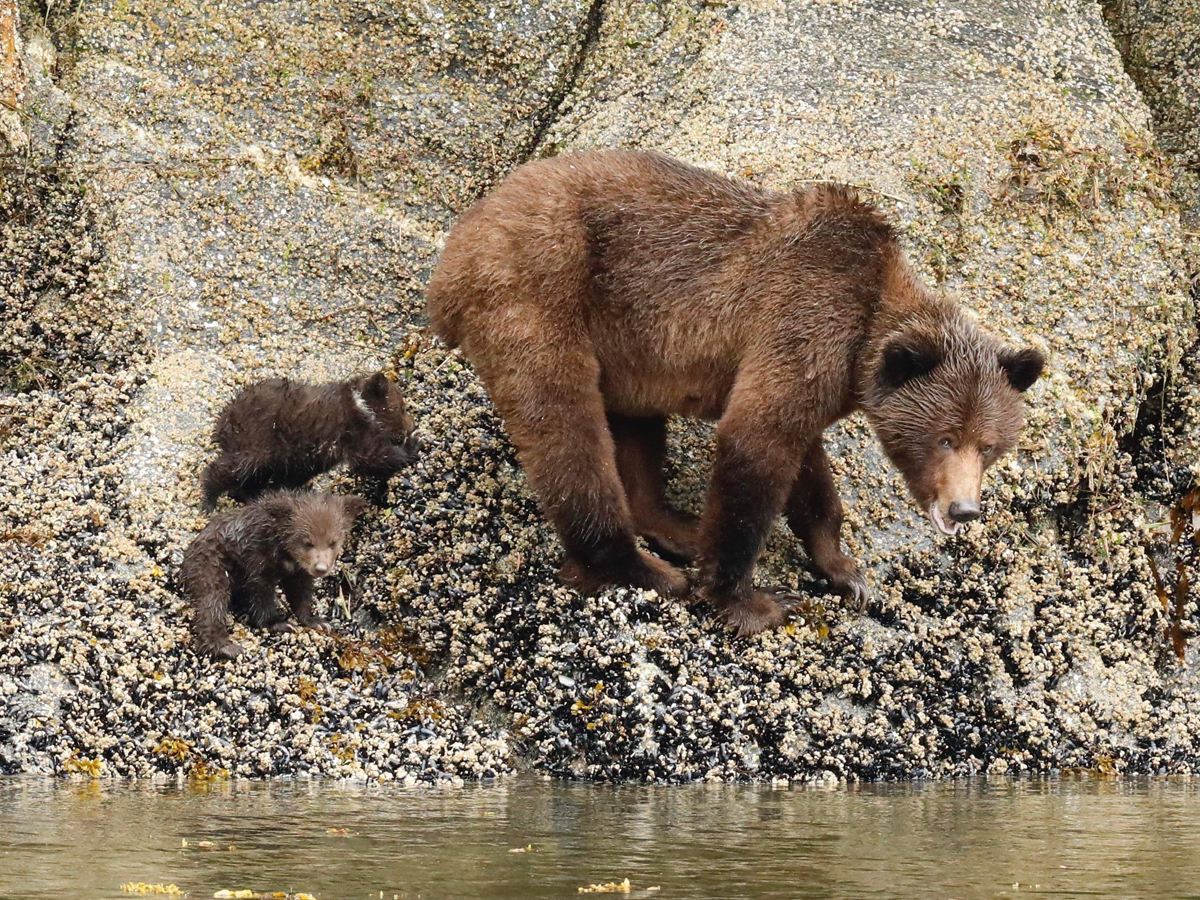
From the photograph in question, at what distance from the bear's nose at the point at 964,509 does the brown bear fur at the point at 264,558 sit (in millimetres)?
2933

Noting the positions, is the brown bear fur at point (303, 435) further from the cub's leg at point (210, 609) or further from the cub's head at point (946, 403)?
the cub's head at point (946, 403)

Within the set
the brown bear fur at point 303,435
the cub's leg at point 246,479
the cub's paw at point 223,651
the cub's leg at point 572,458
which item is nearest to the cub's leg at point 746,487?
the cub's leg at point 572,458

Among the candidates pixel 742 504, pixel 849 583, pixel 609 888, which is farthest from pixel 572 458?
pixel 609 888

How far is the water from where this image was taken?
15.3 feet

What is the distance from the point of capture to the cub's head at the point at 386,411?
28.0 ft

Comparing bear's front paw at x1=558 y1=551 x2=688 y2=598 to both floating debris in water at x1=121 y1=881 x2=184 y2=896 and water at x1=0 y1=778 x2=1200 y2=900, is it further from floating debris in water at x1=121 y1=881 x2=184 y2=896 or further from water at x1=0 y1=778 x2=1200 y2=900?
floating debris in water at x1=121 y1=881 x2=184 y2=896

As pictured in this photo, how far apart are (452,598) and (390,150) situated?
3.90 metres

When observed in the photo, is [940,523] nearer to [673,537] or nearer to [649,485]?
[673,537]

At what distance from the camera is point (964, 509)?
284 inches

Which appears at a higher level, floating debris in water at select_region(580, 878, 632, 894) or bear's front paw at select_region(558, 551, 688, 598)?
bear's front paw at select_region(558, 551, 688, 598)

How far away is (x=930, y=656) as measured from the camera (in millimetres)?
7895

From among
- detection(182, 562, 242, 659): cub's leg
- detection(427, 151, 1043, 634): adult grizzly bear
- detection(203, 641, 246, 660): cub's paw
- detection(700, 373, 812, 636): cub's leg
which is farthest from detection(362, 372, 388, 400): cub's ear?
detection(700, 373, 812, 636): cub's leg

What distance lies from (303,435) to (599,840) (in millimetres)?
3593

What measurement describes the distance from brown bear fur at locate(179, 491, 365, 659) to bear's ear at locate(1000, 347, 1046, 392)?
329cm
